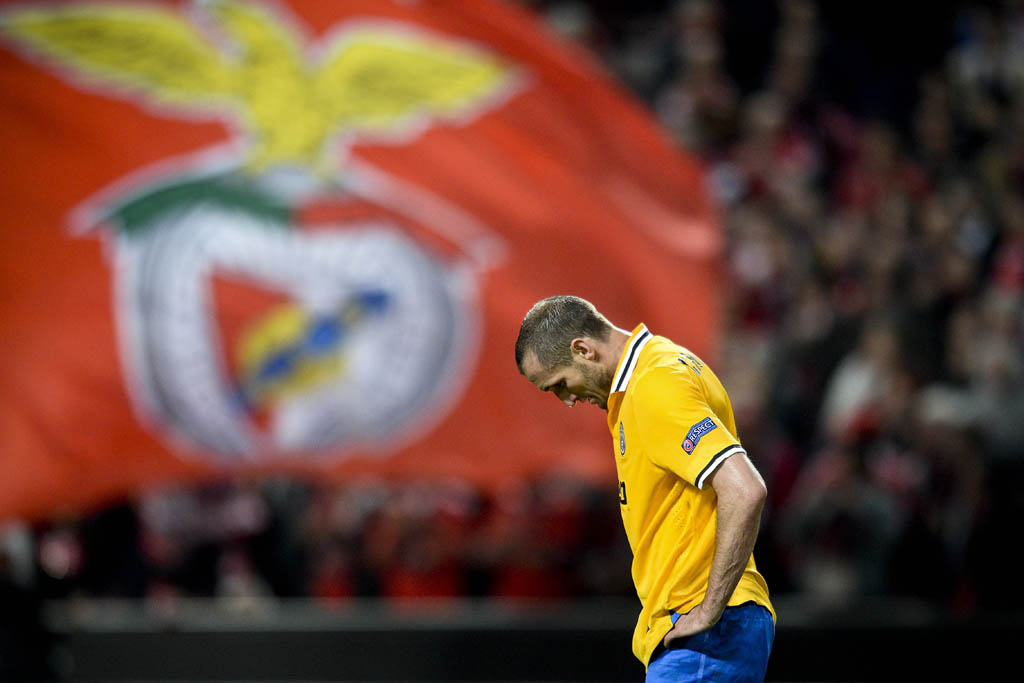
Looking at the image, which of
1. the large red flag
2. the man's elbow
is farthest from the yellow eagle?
the man's elbow

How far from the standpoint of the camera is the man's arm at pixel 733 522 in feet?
15.0

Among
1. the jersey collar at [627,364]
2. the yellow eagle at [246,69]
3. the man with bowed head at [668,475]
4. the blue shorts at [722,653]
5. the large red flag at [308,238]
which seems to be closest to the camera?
the man with bowed head at [668,475]

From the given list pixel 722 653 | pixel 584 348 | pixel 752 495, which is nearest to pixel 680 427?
pixel 752 495

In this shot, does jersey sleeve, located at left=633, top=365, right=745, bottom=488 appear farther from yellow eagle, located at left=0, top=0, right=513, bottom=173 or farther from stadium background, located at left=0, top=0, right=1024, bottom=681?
yellow eagle, located at left=0, top=0, right=513, bottom=173

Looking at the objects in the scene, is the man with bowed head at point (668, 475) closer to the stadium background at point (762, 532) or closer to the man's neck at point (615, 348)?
the man's neck at point (615, 348)

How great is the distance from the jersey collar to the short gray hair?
0.35 feet

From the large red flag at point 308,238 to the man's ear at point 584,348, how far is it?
5057 mm

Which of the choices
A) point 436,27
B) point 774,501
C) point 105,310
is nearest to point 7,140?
point 105,310

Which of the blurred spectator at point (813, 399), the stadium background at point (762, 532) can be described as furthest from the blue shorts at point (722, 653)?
the blurred spectator at point (813, 399)

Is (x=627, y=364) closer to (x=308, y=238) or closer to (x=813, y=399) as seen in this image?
(x=308, y=238)

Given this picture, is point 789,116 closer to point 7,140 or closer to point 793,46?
point 793,46

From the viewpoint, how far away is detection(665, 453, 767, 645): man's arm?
180 inches

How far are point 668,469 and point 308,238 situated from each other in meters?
5.95

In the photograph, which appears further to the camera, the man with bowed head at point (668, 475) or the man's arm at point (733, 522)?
the man with bowed head at point (668, 475)
